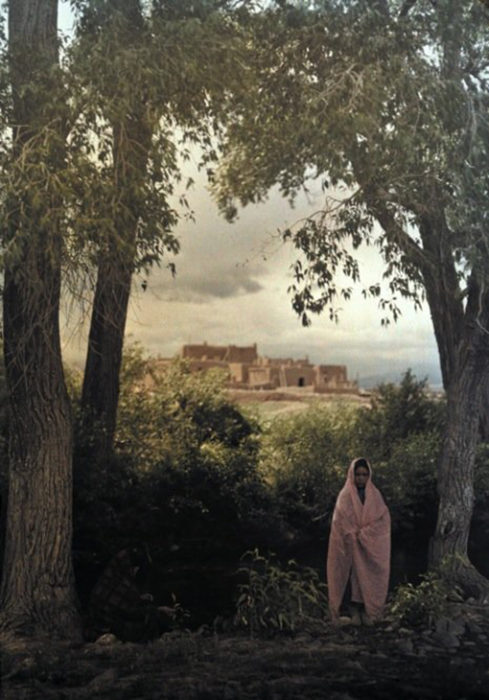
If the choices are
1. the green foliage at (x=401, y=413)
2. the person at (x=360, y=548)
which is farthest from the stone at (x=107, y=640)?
the green foliage at (x=401, y=413)

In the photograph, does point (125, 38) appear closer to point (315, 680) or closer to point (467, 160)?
point (467, 160)

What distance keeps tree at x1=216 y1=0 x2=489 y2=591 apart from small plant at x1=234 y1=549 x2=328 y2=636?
4.31 ft

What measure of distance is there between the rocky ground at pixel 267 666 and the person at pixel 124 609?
0.32m

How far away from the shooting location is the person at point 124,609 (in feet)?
23.4

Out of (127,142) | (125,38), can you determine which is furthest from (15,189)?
(125,38)

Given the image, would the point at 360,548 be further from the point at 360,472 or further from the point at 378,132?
the point at 378,132

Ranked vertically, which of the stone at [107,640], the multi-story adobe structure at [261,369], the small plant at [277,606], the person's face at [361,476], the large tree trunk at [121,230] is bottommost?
the stone at [107,640]

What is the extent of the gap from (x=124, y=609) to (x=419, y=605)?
2.28 metres

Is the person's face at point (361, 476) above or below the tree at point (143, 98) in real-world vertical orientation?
below

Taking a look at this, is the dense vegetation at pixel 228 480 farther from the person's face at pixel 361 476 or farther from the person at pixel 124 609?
the person's face at pixel 361 476

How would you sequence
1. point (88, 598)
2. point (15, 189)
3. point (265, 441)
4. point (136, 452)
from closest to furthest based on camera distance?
point (15, 189) < point (88, 598) < point (136, 452) < point (265, 441)

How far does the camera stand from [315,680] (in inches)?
226

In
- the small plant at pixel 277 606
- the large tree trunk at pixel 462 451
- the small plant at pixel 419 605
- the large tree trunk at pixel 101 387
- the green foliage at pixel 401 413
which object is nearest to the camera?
the small plant at pixel 277 606

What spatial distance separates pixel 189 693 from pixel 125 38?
165 inches
